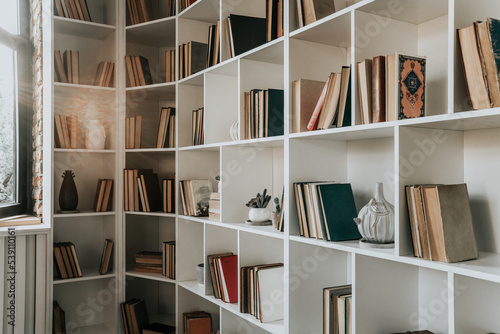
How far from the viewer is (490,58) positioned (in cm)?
113

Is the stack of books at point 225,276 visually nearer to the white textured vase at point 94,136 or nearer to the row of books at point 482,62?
the white textured vase at point 94,136

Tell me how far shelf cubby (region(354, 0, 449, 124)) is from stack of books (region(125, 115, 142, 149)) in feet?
6.30

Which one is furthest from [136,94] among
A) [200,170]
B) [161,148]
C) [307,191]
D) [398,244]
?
[398,244]

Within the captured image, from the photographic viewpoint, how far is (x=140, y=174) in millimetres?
2943

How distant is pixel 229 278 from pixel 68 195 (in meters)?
1.37

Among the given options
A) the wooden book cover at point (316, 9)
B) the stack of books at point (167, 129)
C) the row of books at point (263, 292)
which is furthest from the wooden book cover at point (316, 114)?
the stack of books at point (167, 129)

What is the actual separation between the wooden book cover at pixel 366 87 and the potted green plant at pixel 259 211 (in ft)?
2.68

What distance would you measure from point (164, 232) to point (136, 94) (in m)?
1.09

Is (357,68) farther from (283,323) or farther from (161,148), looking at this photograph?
(161,148)

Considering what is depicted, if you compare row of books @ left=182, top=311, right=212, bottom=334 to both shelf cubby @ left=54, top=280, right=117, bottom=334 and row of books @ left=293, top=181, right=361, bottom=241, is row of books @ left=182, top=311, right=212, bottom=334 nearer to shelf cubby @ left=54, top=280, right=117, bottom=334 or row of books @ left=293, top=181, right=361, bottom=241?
shelf cubby @ left=54, top=280, right=117, bottom=334

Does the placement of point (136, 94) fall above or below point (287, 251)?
above

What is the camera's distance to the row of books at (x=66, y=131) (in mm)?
2859

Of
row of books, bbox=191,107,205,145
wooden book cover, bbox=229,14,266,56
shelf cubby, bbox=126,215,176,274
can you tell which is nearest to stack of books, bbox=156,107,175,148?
row of books, bbox=191,107,205,145

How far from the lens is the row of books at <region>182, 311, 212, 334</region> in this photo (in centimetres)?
261
